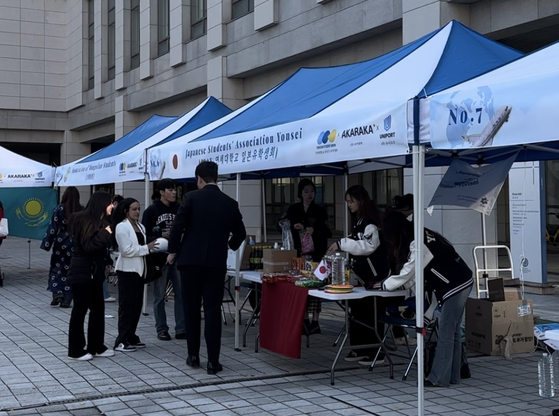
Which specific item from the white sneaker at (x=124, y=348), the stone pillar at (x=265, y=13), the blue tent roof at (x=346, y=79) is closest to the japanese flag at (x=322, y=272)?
the blue tent roof at (x=346, y=79)

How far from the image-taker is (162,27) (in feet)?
75.4

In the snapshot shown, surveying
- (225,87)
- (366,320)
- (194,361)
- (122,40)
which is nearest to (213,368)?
(194,361)

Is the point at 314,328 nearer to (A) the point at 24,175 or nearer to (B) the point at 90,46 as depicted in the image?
(A) the point at 24,175

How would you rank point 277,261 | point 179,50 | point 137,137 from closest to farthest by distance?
point 277,261 < point 137,137 < point 179,50

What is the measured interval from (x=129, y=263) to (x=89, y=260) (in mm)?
616

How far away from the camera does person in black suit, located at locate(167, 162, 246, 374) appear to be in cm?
649

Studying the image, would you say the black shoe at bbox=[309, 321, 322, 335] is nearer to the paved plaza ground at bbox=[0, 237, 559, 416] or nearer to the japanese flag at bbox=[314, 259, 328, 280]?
the paved plaza ground at bbox=[0, 237, 559, 416]

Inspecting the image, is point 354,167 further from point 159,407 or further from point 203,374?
point 159,407

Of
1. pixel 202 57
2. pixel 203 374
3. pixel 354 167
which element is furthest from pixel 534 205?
pixel 202 57

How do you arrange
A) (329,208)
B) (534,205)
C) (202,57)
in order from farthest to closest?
(329,208)
(202,57)
(534,205)

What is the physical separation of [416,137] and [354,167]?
422cm

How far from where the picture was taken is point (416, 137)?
191 inches

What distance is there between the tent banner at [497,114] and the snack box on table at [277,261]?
2818 millimetres

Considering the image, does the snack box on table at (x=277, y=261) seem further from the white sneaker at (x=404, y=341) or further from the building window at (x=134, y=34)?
the building window at (x=134, y=34)
